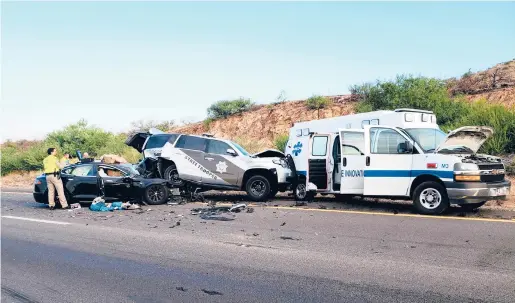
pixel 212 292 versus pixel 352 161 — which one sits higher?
pixel 352 161

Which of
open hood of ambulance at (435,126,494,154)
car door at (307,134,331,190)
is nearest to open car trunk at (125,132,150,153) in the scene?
car door at (307,134,331,190)

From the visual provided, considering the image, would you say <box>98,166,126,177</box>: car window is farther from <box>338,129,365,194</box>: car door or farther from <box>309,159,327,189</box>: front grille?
<box>338,129,365,194</box>: car door

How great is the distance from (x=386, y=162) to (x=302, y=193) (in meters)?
3.38

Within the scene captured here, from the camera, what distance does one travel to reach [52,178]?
13.0m

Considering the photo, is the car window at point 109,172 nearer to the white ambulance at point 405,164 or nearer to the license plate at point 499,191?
the white ambulance at point 405,164

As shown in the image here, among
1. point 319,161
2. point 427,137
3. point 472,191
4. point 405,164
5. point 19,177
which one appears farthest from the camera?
point 19,177

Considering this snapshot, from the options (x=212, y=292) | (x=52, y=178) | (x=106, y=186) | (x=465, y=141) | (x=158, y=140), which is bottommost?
(x=212, y=292)

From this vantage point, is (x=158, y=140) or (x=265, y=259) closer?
(x=265, y=259)

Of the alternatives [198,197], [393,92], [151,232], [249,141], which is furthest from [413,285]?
[249,141]

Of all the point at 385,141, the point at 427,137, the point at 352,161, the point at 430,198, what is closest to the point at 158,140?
the point at 352,161

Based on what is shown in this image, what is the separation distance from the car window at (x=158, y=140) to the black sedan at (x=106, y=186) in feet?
4.99

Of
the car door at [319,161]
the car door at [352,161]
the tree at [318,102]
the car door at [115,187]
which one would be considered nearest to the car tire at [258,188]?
the car door at [319,161]

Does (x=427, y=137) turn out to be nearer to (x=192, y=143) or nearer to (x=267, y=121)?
(x=192, y=143)

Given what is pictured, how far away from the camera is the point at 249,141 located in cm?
2900
